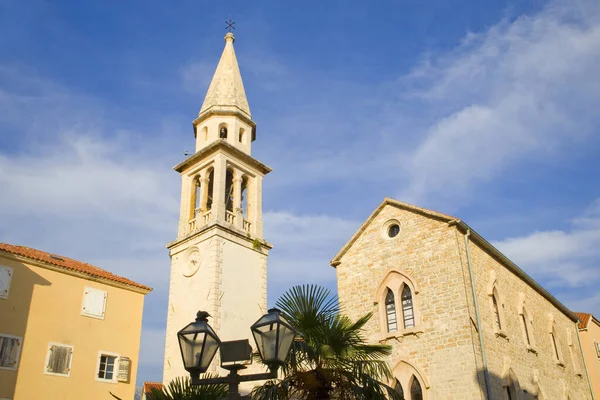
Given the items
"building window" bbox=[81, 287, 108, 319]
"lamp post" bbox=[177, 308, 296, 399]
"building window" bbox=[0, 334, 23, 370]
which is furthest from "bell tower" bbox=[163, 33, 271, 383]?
"lamp post" bbox=[177, 308, 296, 399]

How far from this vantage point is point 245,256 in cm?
2708

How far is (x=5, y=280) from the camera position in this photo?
21.2 meters

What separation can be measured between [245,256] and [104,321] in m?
6.96

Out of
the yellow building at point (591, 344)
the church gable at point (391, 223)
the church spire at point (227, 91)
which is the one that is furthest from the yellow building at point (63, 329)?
the yellow building at point (591, 344)

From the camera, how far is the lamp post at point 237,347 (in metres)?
7.12

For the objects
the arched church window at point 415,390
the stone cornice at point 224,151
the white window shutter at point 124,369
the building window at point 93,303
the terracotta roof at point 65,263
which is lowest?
the arched church window at point 415,390

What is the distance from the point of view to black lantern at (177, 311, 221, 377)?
7.20m

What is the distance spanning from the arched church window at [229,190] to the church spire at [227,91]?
3.63m

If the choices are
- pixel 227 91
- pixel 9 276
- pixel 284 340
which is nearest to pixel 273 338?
pixel 284 340

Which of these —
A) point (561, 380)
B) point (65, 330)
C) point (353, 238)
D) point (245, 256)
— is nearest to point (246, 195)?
point (245, 256)

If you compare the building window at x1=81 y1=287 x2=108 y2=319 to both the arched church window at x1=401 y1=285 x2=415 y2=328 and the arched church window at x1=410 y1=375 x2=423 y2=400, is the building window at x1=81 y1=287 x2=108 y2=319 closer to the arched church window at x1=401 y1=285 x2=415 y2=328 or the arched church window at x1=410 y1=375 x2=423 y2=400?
the arched church window at x1=401 y1=285 x2=415 y2=328

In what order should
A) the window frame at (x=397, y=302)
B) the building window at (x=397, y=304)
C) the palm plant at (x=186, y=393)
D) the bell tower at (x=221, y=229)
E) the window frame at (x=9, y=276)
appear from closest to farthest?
the palm plant at (x=186, y=393), the window frame at (x=397, y=302), the building window at (x=397, y=304), the window frame at (x=9, y=276), the bell tower at (x=221, y=229)

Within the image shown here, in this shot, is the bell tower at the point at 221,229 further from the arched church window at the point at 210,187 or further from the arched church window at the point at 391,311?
the arched church window at the point at 391,311

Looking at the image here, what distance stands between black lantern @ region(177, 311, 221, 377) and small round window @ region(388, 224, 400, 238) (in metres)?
15.1
